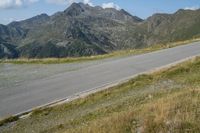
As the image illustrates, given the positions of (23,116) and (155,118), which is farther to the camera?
(23,116)

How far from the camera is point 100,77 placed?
2525cm

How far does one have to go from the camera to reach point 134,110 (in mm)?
11344

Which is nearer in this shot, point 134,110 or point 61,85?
point 134,110

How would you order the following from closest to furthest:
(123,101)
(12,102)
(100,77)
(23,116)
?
1. (123,101)
2. (23,116)
3. (12,102)
4. (100,77)

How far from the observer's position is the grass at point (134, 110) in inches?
360

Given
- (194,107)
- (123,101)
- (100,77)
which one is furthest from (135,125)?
(100,77)

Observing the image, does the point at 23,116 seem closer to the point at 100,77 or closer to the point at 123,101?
the point at 123,101

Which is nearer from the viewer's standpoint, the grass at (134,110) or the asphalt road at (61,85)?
the grass at (134,110)

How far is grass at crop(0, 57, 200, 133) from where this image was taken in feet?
30.0

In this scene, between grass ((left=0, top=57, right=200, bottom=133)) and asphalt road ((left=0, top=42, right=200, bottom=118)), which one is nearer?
grass ((left=0, top=57, right=200, bottom=133))

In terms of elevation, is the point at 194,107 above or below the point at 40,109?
above

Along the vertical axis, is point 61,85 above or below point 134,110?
below

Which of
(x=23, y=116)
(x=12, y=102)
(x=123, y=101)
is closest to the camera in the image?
(x=123, y=101)

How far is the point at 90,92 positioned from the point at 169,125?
11.7 m
